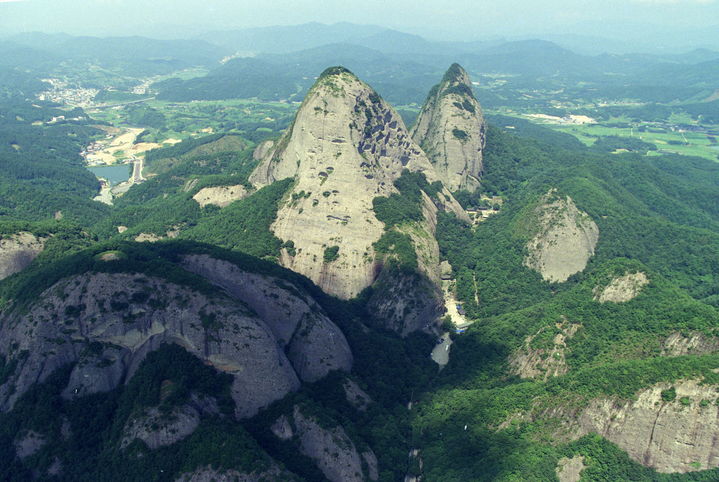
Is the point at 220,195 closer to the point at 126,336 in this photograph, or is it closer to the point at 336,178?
the point at 336,178

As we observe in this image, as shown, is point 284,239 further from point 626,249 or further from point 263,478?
point 626,249

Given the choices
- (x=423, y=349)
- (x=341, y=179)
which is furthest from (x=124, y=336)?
(x=341, y=179)

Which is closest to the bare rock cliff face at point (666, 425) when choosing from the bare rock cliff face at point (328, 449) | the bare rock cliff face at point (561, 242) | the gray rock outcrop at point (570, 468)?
the gray rock outcrop at point (570, 468)

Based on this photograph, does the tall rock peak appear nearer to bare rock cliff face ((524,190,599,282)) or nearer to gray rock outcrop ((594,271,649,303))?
bare rock cliff face ((524,190,599,282))

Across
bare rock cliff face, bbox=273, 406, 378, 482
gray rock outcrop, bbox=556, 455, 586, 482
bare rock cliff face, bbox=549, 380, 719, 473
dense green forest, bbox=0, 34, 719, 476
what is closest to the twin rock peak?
dense green forest, bbox=0, 34, 719, 476

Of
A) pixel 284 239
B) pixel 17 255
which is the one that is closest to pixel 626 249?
pixel 284 239

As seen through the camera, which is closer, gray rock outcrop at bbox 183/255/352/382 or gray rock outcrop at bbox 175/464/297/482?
gray rock outcrop at bbox 175/464/297/482
